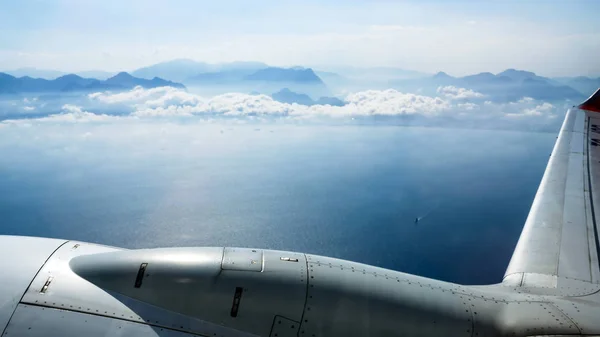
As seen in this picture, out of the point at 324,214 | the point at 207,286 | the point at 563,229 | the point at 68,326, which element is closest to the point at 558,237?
the point at 563,229

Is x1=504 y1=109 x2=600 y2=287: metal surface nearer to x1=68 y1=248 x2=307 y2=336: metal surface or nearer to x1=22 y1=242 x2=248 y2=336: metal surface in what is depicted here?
x1=68 y1=248 x2=307 y2=336: metal surface

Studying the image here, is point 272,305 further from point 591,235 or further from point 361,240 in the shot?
point 361,240

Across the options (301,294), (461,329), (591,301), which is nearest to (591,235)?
(591,301)

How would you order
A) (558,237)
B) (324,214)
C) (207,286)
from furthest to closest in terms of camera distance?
(324,214) → (558,237) → (207,286)

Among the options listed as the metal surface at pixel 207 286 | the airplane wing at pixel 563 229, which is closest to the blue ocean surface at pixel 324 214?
the airplane wing at pixel 563 229

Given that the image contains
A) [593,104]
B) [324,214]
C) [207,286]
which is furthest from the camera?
[324,214]

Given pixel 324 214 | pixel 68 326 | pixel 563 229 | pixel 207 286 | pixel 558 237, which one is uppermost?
pixel 207 286

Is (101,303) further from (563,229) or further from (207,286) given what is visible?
(563,229)

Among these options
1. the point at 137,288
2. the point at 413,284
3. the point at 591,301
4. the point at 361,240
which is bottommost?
the point at 361,240
